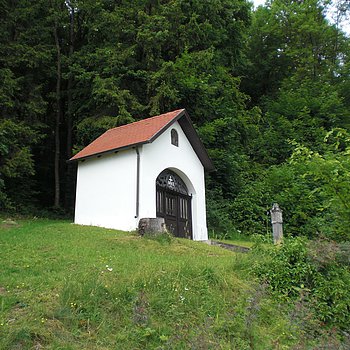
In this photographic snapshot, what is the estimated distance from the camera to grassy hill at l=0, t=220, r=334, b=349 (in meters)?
5.08

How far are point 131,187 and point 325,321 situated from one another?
27.9ft

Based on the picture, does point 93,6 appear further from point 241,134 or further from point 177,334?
point 177,334

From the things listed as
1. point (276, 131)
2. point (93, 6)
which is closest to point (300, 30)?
point (276, 131)

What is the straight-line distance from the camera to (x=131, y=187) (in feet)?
46.1

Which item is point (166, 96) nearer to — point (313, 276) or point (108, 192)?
point (108, 192)

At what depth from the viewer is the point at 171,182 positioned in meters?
15.8

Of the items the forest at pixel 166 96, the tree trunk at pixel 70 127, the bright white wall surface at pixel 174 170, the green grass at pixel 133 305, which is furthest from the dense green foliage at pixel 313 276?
the tree trunk at pixel 70 127

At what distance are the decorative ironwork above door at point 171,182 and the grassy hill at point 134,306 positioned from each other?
6.86 meters

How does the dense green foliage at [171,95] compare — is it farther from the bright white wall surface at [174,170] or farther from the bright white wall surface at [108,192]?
the bright white wall surface at [108,192]

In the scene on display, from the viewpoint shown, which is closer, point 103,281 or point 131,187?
point 103,281

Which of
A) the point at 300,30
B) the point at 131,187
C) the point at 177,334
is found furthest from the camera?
the point at 300,30

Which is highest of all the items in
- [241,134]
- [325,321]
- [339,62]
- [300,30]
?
[300,30]

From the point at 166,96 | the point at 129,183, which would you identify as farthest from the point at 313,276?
the point at 166,96

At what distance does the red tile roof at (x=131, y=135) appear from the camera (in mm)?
14336
